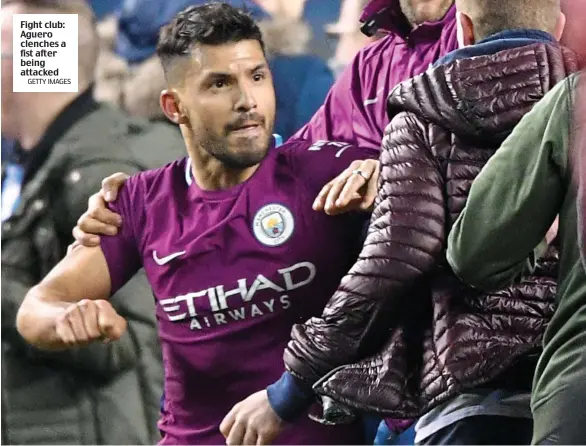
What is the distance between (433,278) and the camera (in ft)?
4.22

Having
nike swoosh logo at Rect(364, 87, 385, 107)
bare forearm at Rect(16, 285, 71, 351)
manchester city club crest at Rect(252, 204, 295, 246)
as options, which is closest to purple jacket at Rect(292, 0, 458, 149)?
nike swoosh logo at Rect(364, 87, 385, 107)

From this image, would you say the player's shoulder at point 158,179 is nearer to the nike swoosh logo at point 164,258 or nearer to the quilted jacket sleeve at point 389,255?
the nike swoosh logo at point 164,258

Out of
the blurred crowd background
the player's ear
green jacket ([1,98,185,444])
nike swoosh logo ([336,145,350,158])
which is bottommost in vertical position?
green jacket ([1,98,185,444])

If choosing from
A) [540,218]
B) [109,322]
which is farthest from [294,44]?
[540,218]

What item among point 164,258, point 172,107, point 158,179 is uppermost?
point 172,107

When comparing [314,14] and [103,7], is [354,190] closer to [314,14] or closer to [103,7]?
[314,14]

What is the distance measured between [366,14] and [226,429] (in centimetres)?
64

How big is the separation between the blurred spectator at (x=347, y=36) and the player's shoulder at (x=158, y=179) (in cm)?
27

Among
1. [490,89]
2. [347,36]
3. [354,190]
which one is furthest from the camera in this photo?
[347,36]

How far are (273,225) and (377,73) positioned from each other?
27cm

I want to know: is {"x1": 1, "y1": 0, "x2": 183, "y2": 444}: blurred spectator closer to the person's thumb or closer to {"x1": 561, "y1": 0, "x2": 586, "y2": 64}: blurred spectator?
the person's thumb

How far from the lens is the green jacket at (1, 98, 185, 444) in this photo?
5.26 feet

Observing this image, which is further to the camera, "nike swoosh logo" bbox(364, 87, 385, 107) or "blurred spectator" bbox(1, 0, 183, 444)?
"blurred spectator" bbox(1, 0, 183, 444)

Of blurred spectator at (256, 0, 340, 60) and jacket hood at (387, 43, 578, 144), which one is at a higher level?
blurred spectator at (256, 0, 340, 60)
